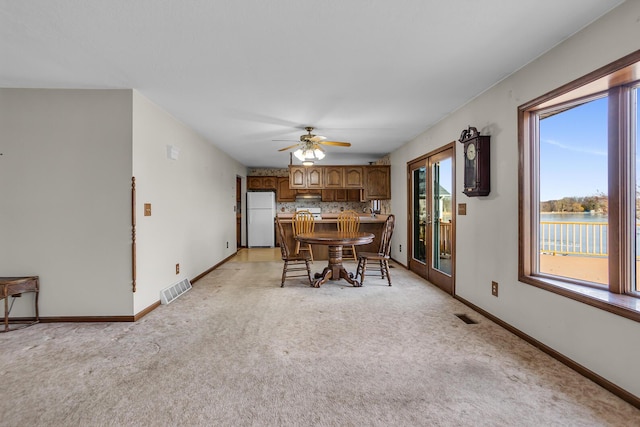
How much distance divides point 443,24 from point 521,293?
2152mm

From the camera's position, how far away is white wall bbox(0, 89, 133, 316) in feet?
9.12

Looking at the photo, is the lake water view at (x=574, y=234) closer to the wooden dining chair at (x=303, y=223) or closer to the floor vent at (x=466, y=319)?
the floor vent at (x=466, y=319)

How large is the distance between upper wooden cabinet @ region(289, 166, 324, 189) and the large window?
4.46 m

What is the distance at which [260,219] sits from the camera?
26.4 ft

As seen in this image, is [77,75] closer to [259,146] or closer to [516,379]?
[259,146]

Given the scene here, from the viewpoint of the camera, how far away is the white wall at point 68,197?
9.12ft

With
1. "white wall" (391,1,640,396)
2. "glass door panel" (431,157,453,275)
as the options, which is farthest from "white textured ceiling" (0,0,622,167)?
"glass door panel" (431,157,453,275)

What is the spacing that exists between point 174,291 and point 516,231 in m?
3.73

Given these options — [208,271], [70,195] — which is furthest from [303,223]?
[70,195]

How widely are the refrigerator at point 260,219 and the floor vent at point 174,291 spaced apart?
4060 millimetres

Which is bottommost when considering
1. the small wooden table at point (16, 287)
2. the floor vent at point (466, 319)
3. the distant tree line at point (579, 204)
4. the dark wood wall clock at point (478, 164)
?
the floor vent at point (466, 319)

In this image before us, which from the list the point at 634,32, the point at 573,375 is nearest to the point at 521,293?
the point at 573,375

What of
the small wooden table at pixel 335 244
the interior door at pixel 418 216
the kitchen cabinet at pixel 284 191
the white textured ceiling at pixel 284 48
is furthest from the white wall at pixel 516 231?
the kitchen cabinet at pixel 284 191

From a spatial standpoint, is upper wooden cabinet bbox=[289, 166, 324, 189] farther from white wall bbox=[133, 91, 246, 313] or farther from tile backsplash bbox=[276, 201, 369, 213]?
tile backsplash bbox=[276, 201, 369, 213]
